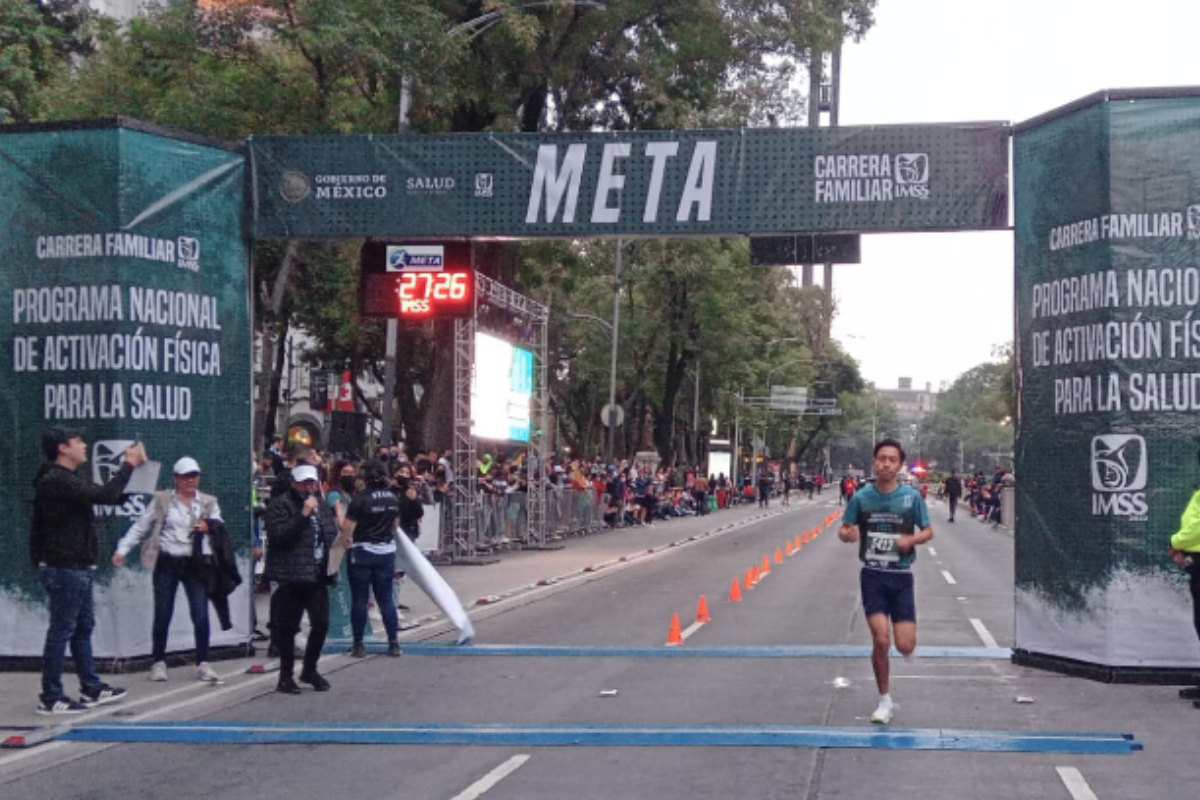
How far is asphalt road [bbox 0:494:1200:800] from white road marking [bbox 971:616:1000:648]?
29mm

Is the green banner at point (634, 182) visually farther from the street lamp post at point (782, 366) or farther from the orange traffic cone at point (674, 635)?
the street lamp post at point (782, 366)

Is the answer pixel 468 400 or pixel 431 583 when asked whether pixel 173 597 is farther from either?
pixel 468 400

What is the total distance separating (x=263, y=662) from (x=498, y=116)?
57.7ft

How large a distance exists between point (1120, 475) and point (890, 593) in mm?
3024

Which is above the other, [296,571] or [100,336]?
[100,336]

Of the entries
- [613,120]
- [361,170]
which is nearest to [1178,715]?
[361,170]

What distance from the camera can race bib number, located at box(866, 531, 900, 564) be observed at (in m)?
10.6

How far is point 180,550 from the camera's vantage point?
1264 centimetres

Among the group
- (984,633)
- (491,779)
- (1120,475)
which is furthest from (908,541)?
(984,633)

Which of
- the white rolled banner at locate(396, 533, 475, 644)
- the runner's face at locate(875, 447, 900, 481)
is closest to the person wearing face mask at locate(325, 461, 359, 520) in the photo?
the white rolled banner at locate(396, 533, 475, 644)

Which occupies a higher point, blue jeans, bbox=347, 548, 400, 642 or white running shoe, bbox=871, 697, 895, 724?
blue jeans, bbox=347, 548, 400, 642

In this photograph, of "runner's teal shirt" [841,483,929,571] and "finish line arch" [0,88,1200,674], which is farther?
"finish line arch" [0,88,1200,674]

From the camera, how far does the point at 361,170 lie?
15.0m

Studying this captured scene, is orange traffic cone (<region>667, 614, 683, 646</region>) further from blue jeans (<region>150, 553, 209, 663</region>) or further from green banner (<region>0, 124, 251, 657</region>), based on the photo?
blue jeans (<region>150, 553, 209, 663</region>)
